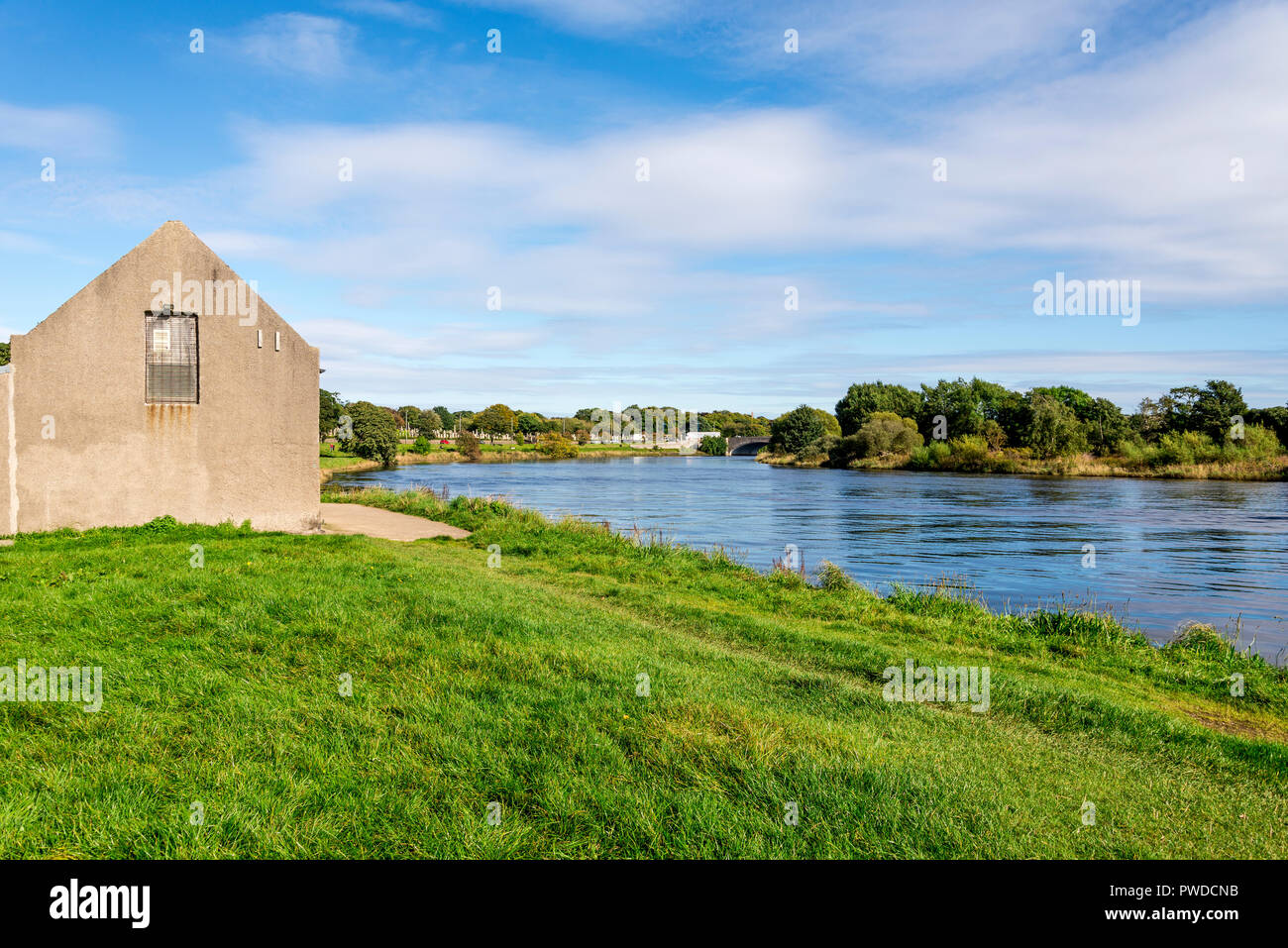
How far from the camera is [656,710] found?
564 cm

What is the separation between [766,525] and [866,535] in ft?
16.2

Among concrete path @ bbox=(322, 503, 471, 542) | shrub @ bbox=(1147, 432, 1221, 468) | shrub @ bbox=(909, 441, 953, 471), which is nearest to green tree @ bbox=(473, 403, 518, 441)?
shrub @ bbox=(909, 441, 953, 471)

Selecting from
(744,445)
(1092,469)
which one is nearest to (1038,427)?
(1092,469)

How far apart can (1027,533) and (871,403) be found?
3706 inches

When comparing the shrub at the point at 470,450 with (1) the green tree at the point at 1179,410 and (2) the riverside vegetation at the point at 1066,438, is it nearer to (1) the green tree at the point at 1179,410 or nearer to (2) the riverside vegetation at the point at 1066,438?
(2) the riverside vegetation at the point at 1066,438

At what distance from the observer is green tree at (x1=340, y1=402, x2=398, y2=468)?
87.1 m

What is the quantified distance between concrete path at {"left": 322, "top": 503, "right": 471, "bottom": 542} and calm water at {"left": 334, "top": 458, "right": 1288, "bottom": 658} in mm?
8560

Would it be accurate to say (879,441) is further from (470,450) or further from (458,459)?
(470,450)

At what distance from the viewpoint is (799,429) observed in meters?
124

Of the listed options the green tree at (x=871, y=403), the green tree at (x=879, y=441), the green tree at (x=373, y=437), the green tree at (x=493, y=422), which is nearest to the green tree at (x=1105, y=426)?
the green tree at (x=879, y=441)

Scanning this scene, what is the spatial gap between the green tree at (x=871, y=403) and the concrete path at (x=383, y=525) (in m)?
96.0

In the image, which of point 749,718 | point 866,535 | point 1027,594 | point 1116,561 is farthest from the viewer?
point 866,535
